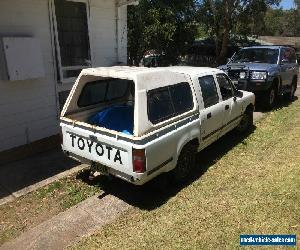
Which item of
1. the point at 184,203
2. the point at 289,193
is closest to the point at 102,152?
the point at 184,203

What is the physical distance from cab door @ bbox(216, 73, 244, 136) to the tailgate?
9.89 feet

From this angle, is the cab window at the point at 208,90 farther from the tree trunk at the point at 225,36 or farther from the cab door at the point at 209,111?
the tree trunk at the point at 225,36

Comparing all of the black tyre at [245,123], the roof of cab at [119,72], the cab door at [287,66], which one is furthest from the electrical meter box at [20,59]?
the cab door at [287,66]

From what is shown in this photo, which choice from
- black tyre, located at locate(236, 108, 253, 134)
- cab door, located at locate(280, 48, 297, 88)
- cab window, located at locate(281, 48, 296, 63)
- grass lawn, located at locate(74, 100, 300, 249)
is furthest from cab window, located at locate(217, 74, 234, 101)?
cab window, located at locate(281, 48, 296, 63)

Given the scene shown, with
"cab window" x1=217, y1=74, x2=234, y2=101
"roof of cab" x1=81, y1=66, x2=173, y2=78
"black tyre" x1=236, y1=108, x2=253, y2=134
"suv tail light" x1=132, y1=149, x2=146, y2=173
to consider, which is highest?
"roof of cab" x1=81, y1=66, x2=173, y2=78

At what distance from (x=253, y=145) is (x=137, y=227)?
164 inches

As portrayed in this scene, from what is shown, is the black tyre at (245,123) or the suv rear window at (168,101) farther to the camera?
the black tyre at (245,123)

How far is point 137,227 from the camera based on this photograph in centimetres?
484

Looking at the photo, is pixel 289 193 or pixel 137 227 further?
pixel 289 193

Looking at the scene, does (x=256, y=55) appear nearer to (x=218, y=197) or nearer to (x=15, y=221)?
(x=218, y=197)

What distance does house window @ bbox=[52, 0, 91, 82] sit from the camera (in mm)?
7950

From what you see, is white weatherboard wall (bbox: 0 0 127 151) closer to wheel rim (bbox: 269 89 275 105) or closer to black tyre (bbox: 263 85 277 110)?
black tyre (bbox: 263 85 277 110)

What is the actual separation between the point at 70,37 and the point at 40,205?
4.51 metres

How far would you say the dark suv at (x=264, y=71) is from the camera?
10.4 meters
